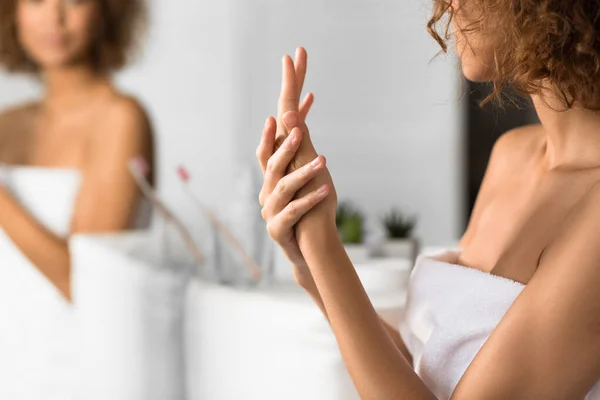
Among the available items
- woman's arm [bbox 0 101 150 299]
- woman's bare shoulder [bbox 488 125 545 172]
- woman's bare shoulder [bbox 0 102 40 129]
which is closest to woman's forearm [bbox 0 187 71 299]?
woman's arm [bbox 0 101 150 299]

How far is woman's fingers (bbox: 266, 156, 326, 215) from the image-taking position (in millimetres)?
625

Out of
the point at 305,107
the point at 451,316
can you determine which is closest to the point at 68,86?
the point at 305,107

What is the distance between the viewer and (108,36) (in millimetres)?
2168

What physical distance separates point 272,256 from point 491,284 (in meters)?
0.89

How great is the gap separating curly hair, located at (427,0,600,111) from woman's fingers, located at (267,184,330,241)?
0.58ft

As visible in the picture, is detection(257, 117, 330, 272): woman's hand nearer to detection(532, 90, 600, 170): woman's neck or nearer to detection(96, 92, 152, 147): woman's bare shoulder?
detection(532, 90, 600, 170): woman's neck

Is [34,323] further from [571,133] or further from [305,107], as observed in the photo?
[571,133]

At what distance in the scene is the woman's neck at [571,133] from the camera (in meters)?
0.67

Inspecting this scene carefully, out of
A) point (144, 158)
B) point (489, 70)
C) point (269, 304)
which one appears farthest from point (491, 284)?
point (144, 158)

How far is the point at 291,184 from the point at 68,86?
1.68 meters

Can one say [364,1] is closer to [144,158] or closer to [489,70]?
[144,158]

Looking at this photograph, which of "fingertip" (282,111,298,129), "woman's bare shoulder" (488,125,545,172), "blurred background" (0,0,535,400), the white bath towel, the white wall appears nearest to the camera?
"fingertip" (282,111,298,129)

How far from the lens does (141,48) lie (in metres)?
2.23

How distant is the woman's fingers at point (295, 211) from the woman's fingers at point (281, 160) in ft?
0.09
